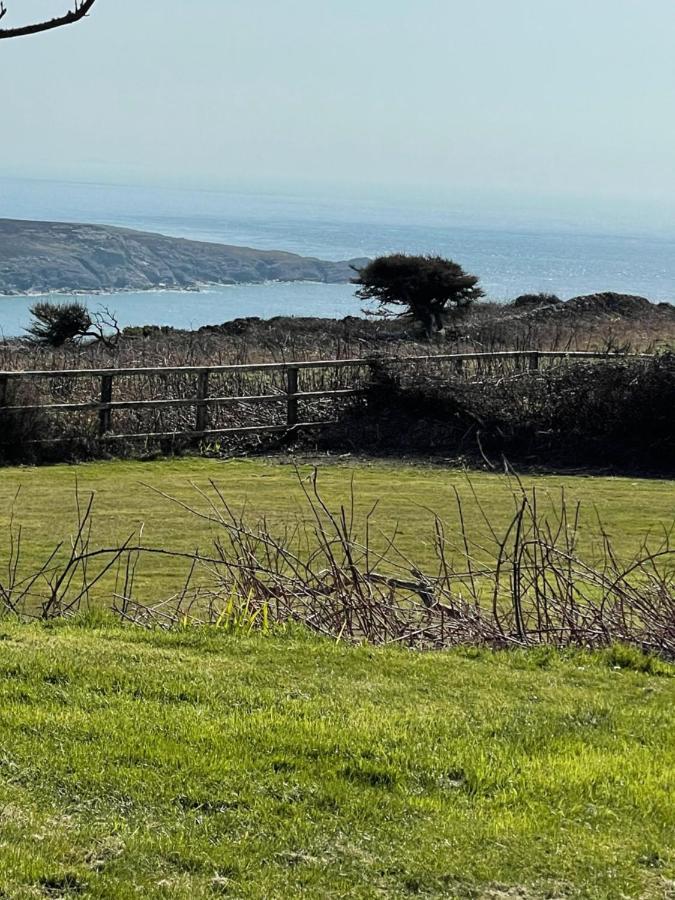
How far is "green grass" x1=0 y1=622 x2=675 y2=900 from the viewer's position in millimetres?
3727

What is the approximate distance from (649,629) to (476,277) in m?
30.6

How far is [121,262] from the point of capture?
6309 cm

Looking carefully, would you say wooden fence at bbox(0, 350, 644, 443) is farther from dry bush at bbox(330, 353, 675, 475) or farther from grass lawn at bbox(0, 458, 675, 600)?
grass lawn at bbox(0, 458, 675, 600)

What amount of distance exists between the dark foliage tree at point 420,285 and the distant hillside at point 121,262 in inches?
633

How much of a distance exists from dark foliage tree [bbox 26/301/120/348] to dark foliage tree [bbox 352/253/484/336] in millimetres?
8062

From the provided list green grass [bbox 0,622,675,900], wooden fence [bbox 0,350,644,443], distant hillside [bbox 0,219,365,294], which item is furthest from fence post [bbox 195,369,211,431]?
distant hillside [bbox 0,219,365,294]

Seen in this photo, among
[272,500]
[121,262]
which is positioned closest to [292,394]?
[272,500]

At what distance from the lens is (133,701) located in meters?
5.36

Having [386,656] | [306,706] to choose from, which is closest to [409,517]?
[386,656]

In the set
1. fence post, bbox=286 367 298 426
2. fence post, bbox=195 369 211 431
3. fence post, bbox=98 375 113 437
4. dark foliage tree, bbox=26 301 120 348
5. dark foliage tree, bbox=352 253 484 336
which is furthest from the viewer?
dark foliage tree, bbox=352 253 484 336

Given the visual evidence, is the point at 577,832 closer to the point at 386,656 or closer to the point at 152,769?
the point at 152,769

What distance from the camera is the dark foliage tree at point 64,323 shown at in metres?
32.8

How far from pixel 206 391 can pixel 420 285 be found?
16765 mm

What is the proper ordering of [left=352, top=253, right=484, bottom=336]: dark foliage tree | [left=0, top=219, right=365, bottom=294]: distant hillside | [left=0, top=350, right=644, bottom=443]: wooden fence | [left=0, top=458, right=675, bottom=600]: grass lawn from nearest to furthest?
[left=0, top=458, right=675, bottom=600]: grass lawn → [left=0, top=350, right=644, bottom=443]: wooden fence → [left=352, top=253, right=484, bottom=336]: dark foliage tree → [left=0, top=219, right=365, bottom=294]: distant hillside
